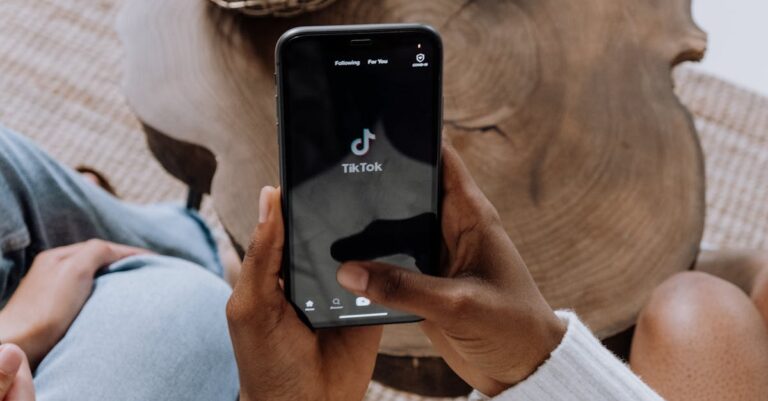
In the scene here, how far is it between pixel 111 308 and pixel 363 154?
11.8 inches

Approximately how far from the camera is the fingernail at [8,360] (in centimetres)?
56

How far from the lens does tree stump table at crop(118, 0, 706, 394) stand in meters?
0.76

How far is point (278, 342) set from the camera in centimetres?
55

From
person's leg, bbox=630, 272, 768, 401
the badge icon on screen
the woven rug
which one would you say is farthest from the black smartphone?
the woven rug

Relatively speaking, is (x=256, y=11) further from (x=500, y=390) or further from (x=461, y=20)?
(x=500, y=390)

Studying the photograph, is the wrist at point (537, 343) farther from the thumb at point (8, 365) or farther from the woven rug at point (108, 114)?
the woven rug at point (108, 114)

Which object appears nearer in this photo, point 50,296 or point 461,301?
point 461,301

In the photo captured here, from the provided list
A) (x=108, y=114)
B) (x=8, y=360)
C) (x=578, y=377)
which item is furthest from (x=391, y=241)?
(x=108, y=114)

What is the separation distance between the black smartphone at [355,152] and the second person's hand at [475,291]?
2 cm

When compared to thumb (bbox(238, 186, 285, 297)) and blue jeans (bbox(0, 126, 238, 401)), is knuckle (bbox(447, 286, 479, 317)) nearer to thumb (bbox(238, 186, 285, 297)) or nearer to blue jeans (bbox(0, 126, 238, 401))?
thumb (bbox(238, 186, 285, 297))

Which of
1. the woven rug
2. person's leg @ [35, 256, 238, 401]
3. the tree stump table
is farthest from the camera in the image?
the woven rug

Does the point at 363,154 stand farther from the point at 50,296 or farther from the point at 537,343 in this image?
the point at 50,296

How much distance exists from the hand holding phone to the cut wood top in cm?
14

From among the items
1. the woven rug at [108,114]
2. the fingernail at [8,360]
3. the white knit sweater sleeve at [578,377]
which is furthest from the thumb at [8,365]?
the woven rug at [108,114]
